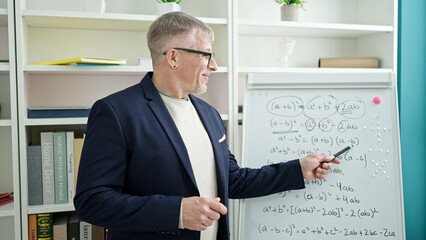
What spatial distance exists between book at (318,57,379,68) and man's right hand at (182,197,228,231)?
4.81ft

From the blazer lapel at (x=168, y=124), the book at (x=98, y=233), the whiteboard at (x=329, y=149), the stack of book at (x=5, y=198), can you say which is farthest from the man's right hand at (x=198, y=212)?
the stack of book at (x=5, y=198)

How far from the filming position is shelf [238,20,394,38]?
220cm

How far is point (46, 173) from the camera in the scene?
197 centimetres

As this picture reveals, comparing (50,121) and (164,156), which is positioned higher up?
(50,121)

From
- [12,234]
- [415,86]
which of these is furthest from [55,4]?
[415,86]

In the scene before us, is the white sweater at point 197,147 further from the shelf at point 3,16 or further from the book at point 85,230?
the shelf at point 3,16

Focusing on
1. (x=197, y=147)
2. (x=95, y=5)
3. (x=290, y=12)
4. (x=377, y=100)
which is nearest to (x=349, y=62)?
(x=290, y=12)

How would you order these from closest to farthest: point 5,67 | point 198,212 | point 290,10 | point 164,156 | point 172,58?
1. point 198,212
2. point 164,156
3. point 172,58
4. point 5,67
5. point 290,10

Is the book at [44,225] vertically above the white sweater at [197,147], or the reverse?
the white sweater at [197,147]

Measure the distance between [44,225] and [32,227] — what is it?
0.18 ft

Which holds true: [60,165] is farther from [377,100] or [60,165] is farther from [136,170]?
[377,100]

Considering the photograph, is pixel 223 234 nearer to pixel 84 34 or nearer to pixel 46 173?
pixel 46 173

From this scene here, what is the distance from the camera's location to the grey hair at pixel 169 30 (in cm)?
140

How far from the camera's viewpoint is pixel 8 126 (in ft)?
6.94
